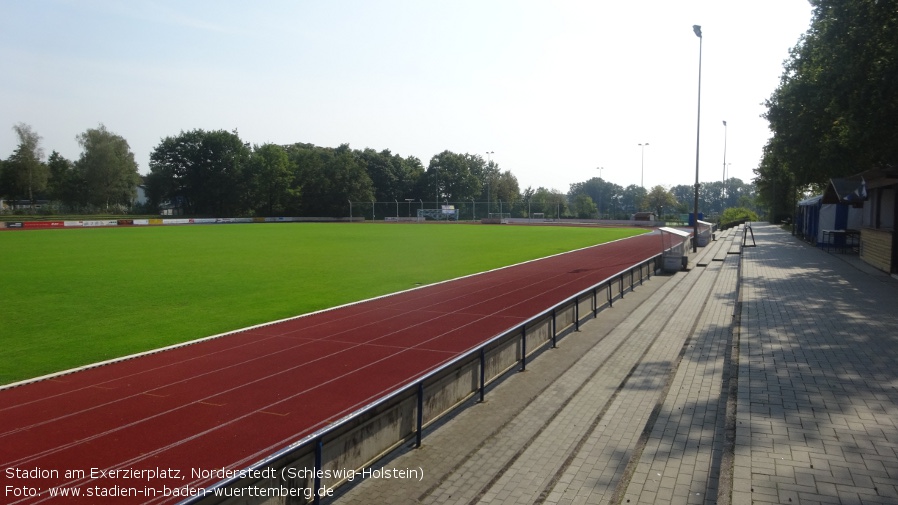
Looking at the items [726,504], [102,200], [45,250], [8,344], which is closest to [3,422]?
[8,344]

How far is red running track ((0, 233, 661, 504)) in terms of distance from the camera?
7.06 meters

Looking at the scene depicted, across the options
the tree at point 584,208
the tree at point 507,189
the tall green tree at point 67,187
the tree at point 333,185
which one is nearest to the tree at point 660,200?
the tree at point 584,208

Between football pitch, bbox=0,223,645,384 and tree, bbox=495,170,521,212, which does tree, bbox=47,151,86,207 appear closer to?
A: football pitch, bbox=0,223,645,384

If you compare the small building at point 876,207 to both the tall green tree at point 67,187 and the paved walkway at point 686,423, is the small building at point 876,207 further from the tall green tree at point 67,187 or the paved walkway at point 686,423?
the tall green tree at point 67,187

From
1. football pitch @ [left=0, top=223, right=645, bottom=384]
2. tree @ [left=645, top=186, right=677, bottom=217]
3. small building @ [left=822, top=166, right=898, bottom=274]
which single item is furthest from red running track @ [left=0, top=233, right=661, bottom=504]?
tree @ [left=645, top=186, right=677, bottom=217]

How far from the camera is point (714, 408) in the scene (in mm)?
8016

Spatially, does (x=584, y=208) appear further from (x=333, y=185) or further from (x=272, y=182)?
(x=272, y=182)

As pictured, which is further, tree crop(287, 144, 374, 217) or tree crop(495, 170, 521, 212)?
tree crop(495, 170, 521, 212)

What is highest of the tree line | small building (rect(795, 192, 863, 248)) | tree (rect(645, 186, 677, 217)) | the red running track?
the tree line

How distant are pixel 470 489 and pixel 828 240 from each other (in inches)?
1301

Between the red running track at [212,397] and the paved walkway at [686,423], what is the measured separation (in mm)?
2192

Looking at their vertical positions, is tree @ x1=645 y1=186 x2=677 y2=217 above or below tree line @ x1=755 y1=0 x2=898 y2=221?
below

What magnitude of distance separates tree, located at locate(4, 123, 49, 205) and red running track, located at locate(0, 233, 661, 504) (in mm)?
90891

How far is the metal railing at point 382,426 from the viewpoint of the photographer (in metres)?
5.13
